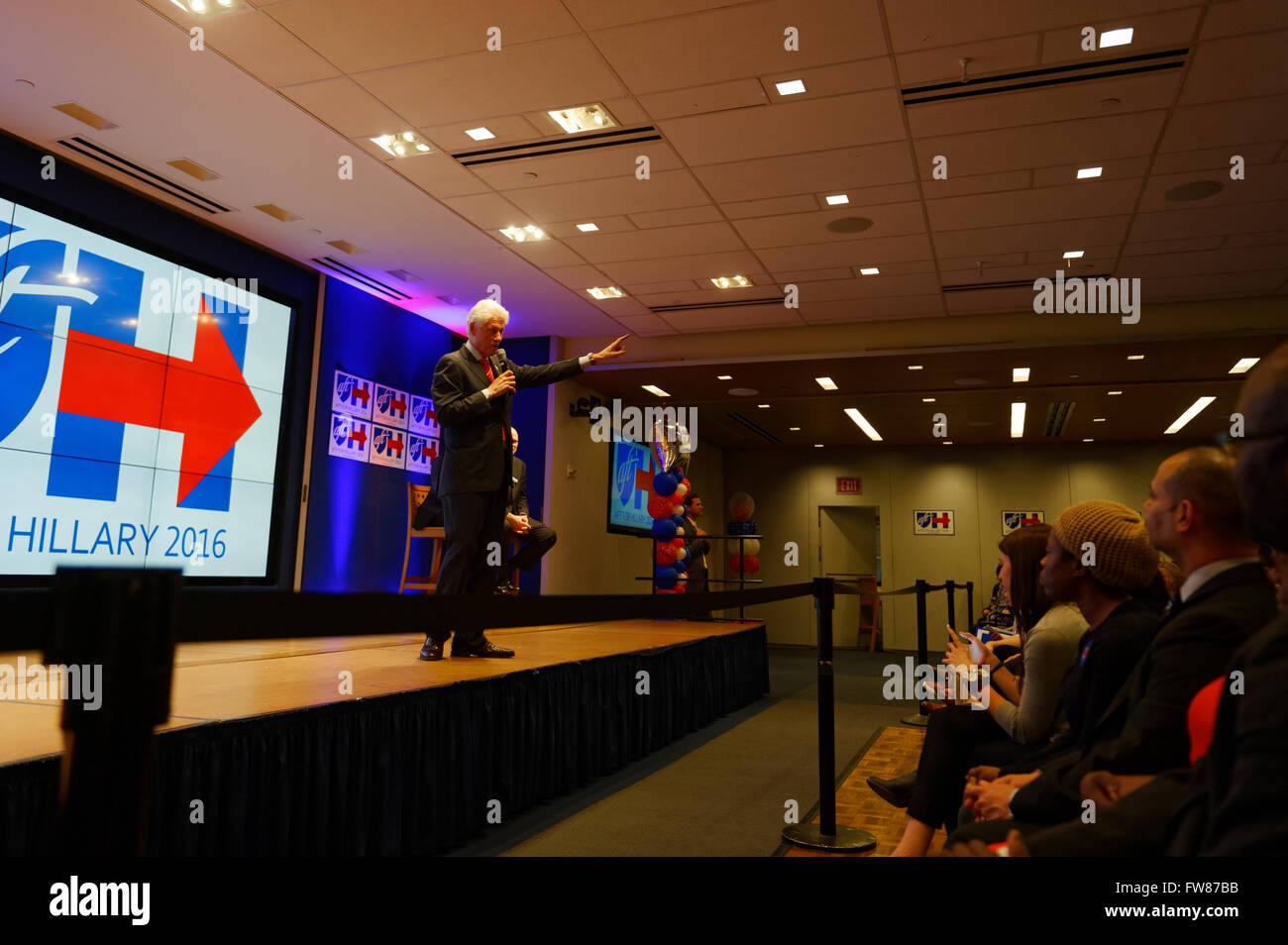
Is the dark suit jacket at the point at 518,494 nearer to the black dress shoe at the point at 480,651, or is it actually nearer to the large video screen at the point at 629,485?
the black dress shoe at the point at 480,651

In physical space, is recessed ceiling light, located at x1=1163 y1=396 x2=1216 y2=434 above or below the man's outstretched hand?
above

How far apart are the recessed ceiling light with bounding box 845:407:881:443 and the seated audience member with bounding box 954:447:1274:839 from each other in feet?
27.7

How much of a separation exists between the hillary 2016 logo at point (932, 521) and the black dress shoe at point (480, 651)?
9482mm

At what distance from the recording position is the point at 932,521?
11750mm

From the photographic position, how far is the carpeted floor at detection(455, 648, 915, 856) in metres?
2.62

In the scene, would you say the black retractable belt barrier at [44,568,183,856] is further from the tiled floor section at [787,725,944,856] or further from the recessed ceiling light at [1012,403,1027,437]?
the recessed ceiling light at [1012,403,1027,437]

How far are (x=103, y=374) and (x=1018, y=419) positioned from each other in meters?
9.33

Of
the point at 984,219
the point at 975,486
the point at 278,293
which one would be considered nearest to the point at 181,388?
the point at 278,293

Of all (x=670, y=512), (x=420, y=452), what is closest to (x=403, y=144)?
(x=420, y=452)

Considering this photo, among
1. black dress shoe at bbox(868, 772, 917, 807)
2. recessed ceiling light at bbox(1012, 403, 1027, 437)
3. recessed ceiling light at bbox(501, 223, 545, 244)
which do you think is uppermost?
recessed ceiling light at bbox(501, 223, 545, 244)

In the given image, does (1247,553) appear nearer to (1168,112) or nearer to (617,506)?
(1168,112)

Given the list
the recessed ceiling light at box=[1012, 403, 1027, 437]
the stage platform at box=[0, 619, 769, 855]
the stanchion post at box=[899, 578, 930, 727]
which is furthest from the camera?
the recessed ceiling light at box=[1012, 403, 1027, 437]

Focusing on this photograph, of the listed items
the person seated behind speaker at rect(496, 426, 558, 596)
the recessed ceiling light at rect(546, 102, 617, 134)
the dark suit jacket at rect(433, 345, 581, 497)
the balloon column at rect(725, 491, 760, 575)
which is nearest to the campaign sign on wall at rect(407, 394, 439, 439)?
the person seated behind speaker at rect(496, 426, 558, 596)
